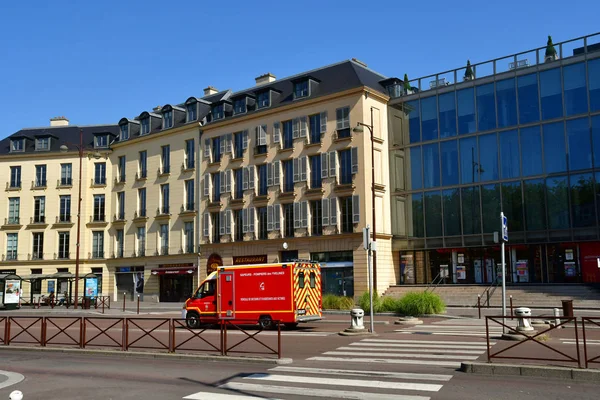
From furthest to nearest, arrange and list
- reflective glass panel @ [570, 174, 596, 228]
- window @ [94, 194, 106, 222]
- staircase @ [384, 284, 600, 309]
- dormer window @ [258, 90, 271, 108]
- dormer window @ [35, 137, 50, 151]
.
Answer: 1. dormer window @ [35, 137, 50, 151]
2. window @ [94, 194, 106, 222]
3. dormer window @ [258, 90, 271, 108]
4. reflective glass panel @ [570, 174, 596, 228]
5. staircase @ [384, 284, 600, 309]

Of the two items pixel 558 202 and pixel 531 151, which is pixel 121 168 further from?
pixel 558 202

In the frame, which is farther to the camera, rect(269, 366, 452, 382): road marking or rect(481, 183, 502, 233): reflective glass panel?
rect(481, 183, 502, 233): reflective glass panel

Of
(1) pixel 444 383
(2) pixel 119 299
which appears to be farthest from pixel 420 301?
(2) pixel 119 299

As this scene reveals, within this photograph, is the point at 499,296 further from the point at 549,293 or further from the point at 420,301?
the point at 420,301

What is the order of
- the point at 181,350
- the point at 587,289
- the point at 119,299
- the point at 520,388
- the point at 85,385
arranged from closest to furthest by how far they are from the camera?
1. the point at 520,388
2. the point at 85,385
3. the point at 181,350
4. the point at 587,289
5. the point at 119,299

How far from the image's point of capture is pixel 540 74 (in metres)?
34.9

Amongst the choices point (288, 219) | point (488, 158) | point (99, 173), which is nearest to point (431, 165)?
point (488, 158)

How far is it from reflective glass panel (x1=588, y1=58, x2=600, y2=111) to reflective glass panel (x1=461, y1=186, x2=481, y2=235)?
8.02m

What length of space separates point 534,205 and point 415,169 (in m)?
8.35

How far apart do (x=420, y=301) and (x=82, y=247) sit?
122ft

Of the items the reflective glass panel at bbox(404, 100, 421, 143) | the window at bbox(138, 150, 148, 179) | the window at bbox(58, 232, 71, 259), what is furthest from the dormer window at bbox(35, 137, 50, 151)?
the reflective glass panel at bbox(404, 100, 421, 143)

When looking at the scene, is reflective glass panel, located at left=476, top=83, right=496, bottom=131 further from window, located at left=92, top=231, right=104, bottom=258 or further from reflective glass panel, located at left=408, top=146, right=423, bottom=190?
window, located at left=92, top=231, right=104, bottom=258

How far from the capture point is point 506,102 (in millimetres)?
36250

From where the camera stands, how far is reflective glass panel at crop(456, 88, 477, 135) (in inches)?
1479
